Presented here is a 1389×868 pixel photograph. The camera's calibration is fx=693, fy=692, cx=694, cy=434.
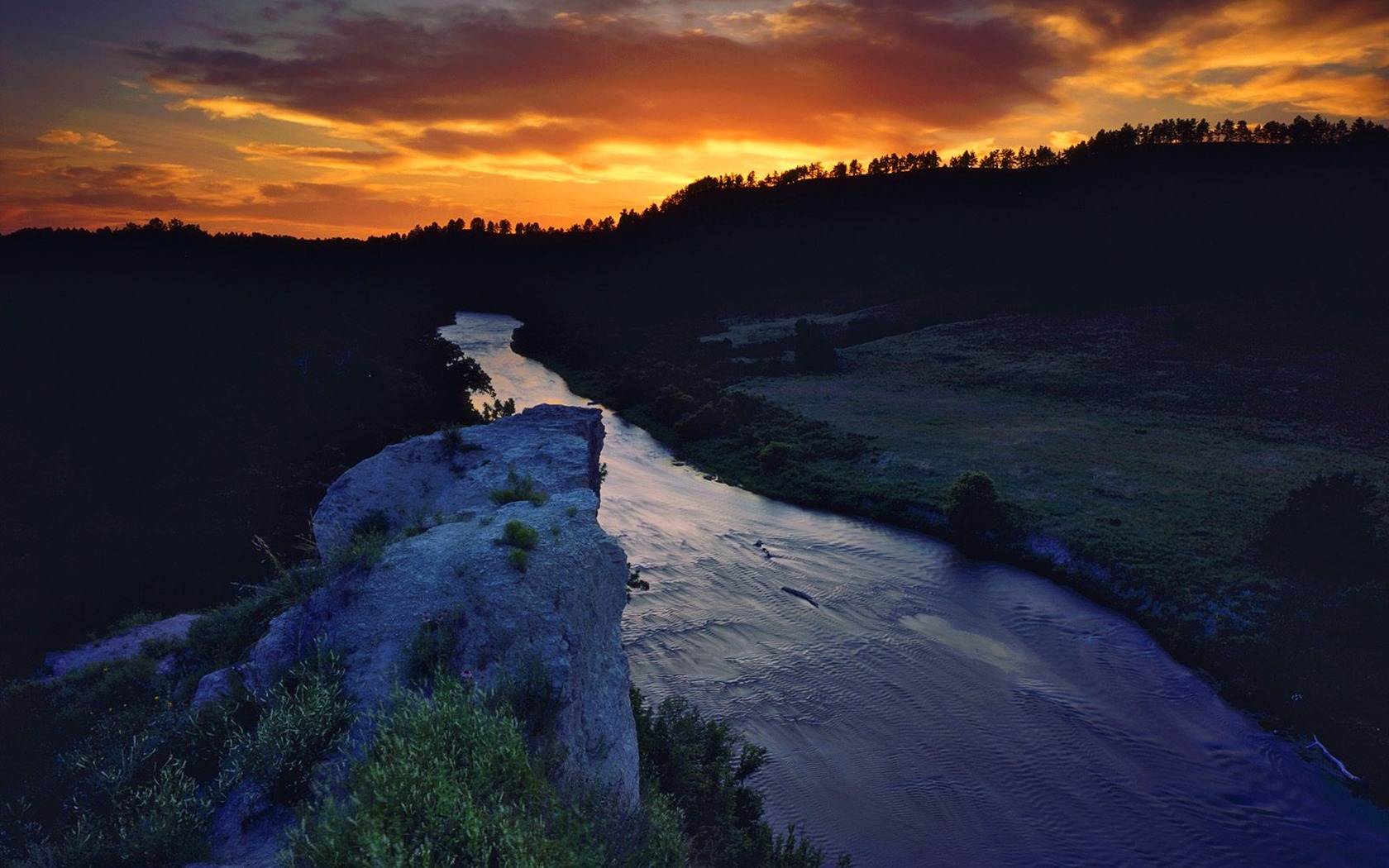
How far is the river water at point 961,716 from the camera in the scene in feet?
52.1

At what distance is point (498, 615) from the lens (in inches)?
414

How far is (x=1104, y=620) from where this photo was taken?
991 inches

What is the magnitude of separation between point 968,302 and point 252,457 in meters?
82.0

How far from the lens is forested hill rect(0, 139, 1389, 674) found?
24.0 meters

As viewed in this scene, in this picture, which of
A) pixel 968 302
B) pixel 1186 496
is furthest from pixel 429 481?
pixel 968 302

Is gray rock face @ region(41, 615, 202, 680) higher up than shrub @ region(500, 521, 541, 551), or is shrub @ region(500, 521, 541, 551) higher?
shrub @ region(500, 521, 541, 551)

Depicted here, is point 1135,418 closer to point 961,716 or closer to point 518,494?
point 961,716

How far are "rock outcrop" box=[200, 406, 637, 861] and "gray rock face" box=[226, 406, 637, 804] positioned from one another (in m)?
0.02

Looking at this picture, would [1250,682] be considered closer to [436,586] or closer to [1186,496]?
[1186,496]

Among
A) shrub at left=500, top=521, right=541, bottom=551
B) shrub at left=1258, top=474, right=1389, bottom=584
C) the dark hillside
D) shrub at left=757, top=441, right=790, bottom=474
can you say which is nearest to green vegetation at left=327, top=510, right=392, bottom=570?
shrub at left=500, top=521, right=541, bottom=551

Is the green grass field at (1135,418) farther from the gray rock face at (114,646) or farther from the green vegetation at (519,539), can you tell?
the gray rock face at (114,646)

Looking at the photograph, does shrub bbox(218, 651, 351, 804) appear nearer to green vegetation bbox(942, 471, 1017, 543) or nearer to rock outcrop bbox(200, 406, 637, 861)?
rock outcrop bbox(200, 406, 637, 861)

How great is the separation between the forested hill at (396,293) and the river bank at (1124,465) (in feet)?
57.8

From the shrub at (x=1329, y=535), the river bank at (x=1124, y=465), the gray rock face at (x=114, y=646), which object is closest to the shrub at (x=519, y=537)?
the gray rock face at (x=114, y=646)
